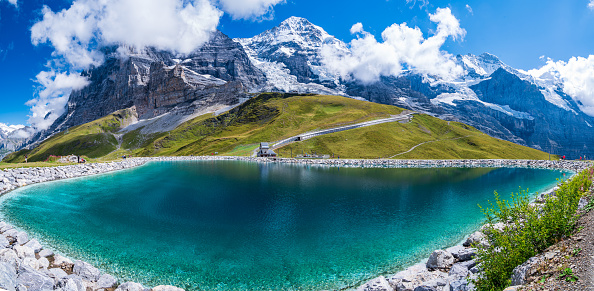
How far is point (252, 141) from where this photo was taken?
17038cm

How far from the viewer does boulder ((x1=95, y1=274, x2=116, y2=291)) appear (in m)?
17.5

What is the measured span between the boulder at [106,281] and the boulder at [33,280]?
2.64 meters

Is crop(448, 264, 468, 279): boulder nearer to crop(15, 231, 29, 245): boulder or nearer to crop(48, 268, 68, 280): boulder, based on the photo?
crop(48, 268, 68, 280): boulder

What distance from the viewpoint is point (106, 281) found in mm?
17734

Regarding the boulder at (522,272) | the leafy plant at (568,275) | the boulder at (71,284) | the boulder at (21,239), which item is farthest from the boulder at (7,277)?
the leafy plant at (568,275)

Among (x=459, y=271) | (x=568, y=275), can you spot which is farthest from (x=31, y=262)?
(x=568, y=275)

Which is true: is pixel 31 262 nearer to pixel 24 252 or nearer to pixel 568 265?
pixel 24 252

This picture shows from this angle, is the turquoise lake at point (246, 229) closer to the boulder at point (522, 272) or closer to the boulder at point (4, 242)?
the boulder at point (4, 242)

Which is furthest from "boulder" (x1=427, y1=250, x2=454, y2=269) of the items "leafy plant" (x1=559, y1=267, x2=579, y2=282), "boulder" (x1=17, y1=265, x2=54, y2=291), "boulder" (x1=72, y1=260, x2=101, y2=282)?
"boulder" (x1=17, y1=265, x2=54, y2=291)

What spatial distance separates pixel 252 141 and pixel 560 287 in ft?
543

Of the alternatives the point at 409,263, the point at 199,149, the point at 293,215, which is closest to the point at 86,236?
the point at 293,215

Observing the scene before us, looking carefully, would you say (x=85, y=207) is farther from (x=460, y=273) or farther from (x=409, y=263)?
(x=460, y=273)

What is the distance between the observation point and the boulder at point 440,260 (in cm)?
2009

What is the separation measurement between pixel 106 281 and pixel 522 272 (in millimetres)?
22967
